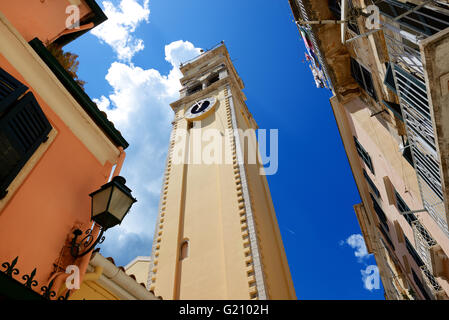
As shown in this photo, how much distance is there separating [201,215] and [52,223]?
10.4m

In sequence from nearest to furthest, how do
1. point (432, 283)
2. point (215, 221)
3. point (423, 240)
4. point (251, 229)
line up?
point (423, 240) < point (432, 283) < point (251, 229) < point (215, 221)

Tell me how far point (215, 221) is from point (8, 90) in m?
10.6

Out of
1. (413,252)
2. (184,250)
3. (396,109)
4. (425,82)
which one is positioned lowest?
(413,252)

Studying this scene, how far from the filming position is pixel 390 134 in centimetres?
812

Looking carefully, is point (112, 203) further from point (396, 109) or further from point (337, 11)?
point (337, 11)

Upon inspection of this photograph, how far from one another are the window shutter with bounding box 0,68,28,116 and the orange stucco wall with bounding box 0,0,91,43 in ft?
5.55

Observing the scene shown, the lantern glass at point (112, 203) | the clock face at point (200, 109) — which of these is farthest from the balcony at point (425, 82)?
the clock face at point (200, 109)

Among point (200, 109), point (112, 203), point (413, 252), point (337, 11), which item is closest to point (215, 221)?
point (413, 252)

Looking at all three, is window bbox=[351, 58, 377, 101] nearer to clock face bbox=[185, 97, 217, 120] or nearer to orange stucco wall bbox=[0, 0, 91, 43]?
orange stucco wall bbox=[0, 0, 91, 43]

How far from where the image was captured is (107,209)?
3.66m

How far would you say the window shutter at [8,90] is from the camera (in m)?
3.20

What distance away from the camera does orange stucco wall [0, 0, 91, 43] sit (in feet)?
14.9

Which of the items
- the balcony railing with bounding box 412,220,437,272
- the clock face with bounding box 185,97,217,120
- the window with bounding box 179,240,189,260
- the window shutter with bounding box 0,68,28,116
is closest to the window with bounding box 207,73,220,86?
the clock face with bounding box 185,97,217,120
